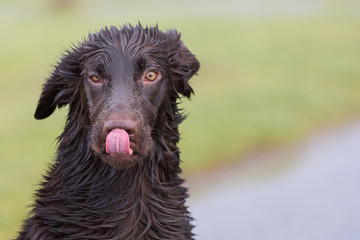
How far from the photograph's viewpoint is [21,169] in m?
9.65

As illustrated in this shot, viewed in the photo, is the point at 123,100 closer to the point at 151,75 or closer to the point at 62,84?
Result: the point at 151,75

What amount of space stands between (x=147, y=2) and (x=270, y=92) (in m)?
10.2

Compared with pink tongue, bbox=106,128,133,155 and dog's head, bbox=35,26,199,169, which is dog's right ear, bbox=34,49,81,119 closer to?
dog's head, bbox=35,26,199,169

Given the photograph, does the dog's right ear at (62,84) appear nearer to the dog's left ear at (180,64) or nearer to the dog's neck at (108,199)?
the dog's neck at (108,199)

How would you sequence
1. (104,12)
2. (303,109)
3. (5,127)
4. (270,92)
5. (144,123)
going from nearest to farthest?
1. (144,123)
2. (5,127)
3. (303,109)
4. (270,92)
5. (104,12)

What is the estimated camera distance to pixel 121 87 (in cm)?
471

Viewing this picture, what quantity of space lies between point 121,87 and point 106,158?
0.52 m

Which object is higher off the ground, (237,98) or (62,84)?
(237,98)

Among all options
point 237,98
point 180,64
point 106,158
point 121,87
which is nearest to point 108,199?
point 106,158

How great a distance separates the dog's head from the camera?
4.52m

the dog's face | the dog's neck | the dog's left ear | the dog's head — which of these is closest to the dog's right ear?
the dog's head

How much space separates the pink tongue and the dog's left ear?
0.92m

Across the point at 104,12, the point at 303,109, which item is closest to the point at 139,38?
the point at 303,109

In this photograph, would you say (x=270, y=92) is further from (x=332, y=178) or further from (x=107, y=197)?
(x=107, y=197)
